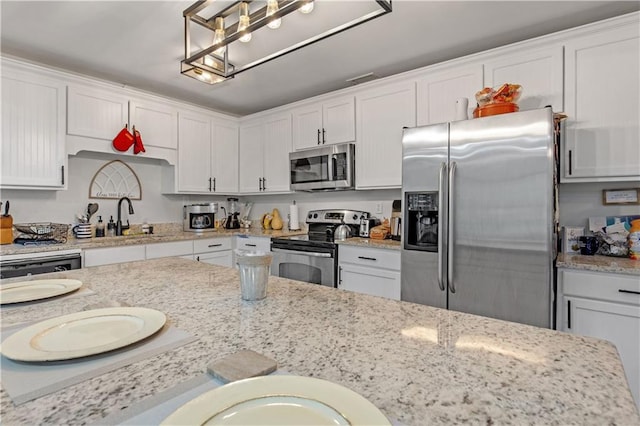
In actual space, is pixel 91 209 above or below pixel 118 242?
above

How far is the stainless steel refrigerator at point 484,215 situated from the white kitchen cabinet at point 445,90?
0.52 meters

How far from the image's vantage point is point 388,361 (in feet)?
2.15

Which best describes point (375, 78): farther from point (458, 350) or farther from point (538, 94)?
point (458, 350)

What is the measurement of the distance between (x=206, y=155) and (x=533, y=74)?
3202 millimetres

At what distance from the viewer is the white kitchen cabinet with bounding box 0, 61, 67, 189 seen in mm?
2500

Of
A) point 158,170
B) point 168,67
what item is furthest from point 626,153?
point 158,170

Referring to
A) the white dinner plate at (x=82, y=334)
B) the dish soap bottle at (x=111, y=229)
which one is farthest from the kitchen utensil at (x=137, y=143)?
the white dinner plate at (x=82, y=334)

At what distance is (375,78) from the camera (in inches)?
122

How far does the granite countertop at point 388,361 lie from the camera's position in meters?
0.50

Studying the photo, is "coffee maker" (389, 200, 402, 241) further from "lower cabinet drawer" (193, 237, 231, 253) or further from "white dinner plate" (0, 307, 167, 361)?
"white dinner plate" (0, 307, 167, 361)

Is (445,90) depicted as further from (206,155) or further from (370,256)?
(206,155)

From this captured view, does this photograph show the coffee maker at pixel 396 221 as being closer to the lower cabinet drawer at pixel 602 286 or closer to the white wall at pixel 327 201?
the white wall at pixel 327 201

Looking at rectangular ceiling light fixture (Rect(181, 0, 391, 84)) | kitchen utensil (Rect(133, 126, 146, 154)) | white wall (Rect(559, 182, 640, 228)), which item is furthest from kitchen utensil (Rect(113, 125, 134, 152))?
Answer: white wall (Rect(559, 182, 640, 228))

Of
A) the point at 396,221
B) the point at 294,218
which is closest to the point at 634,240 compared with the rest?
the point at 396,221
